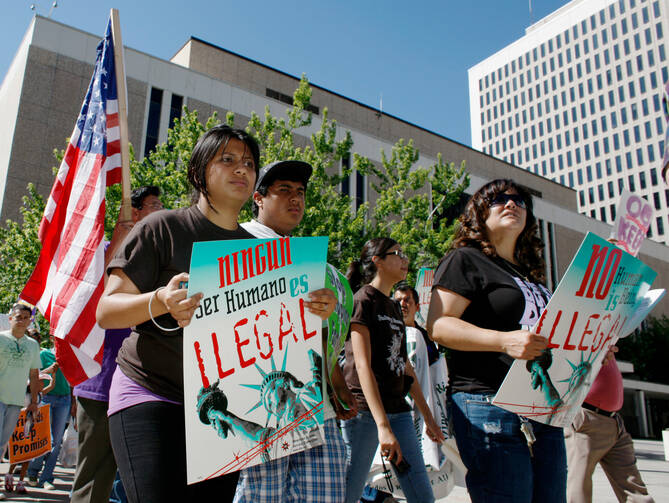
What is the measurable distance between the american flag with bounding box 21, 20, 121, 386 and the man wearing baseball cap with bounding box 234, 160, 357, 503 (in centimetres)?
136

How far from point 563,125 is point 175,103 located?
8248 cm

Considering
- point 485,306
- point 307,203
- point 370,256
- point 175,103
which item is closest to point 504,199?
point 485,306

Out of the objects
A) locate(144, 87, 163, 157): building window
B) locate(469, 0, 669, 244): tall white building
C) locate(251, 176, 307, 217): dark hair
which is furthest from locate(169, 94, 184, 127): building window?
locate(469, 0, 669, 244): tall white building

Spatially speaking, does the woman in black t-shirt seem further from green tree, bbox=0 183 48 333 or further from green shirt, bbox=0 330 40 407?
green tree, bbox=0 183 48 333

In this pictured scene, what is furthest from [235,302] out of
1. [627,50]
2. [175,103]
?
[627,50]

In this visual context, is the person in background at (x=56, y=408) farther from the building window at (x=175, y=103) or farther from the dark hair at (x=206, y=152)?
the building window at (x=175, y=103)

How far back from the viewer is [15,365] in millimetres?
5879

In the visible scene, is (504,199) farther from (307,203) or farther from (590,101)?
(590,101)

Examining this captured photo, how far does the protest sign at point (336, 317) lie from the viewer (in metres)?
2.56

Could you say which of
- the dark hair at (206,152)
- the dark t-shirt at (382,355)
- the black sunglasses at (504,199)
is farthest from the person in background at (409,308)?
the dark hair at (206,152)

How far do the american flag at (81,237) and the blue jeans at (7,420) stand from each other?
8.78 ft

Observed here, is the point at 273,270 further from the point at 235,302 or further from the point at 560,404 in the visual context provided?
the point at 560,404

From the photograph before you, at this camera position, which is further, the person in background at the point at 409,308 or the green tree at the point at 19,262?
the green tree at the point at 19,262

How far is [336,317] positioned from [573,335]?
1038 millimetres
